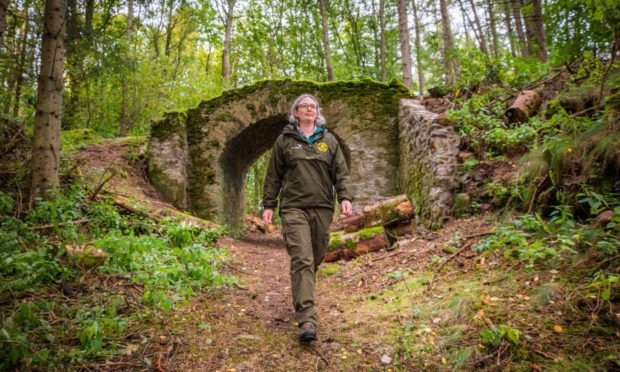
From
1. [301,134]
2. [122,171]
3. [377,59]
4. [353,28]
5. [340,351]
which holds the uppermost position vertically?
[353,28]

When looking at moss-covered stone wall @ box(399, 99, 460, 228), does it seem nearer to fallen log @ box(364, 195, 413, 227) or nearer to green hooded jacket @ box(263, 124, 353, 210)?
fallen log @ box(364, 195, 413, 227)

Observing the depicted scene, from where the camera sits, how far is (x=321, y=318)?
3066 millimetres

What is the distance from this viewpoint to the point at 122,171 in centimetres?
791

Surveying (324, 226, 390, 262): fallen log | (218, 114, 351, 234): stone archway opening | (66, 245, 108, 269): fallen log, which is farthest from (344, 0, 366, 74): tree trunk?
(66, 245, 108, 269): fallen log

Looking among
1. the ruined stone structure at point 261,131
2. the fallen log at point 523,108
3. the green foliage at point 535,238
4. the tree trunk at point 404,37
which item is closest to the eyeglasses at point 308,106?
the green foliage at point 535,238

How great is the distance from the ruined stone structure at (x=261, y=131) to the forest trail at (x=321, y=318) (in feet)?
12.6

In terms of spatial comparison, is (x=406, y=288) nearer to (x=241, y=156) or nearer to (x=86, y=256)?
(x=86, y=256)

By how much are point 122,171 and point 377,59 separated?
1303 centimetres

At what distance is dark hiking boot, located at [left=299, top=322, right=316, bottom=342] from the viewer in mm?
2439

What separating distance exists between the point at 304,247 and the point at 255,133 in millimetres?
7189

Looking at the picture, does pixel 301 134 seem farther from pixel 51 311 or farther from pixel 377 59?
pixel 377 59

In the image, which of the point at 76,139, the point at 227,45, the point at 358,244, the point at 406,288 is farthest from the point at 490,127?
the point at 227,45

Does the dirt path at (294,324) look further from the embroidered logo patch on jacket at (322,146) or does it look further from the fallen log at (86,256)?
the embroidered logo patch on jacket at (322,146)

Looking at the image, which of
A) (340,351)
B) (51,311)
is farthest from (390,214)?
(51,311)
